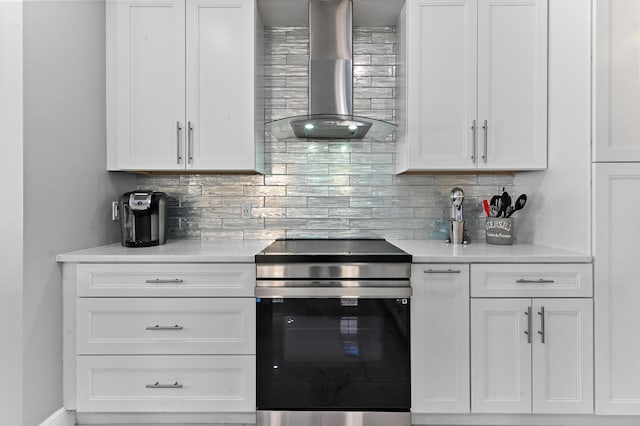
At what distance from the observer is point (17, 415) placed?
1.72 metres

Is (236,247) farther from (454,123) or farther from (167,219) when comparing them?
(454,123)

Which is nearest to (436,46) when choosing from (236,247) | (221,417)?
(236,247)

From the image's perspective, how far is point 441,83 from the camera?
2258 mm

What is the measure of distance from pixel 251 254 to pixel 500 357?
1.39 m

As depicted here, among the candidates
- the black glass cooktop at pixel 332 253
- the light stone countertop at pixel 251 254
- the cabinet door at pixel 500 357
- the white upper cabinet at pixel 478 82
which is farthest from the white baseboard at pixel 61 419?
the white upper cabinet at pixel 478 82

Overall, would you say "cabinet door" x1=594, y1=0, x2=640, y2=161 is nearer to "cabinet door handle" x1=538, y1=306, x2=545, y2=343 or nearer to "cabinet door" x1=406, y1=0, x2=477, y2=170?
"cabinet door" x1=406, y1=0, x2=477, y2=170

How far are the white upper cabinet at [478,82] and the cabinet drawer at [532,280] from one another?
65 centimetres

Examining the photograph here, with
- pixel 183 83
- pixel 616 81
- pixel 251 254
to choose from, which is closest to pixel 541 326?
pixel 616 81

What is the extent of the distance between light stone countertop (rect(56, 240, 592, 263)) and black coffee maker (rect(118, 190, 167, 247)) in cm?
6

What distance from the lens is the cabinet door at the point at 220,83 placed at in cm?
227

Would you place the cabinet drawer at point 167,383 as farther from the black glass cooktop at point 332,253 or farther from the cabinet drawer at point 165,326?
the black glass cooktop at point 332,253

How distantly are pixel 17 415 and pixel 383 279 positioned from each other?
181cm

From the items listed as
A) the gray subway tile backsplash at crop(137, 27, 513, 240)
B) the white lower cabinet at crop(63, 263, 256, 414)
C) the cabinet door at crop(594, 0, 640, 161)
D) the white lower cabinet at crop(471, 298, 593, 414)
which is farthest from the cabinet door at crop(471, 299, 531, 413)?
the white lower cabinet at crop(63, 263, 256, 414)

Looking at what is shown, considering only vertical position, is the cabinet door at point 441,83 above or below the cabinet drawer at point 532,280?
above
